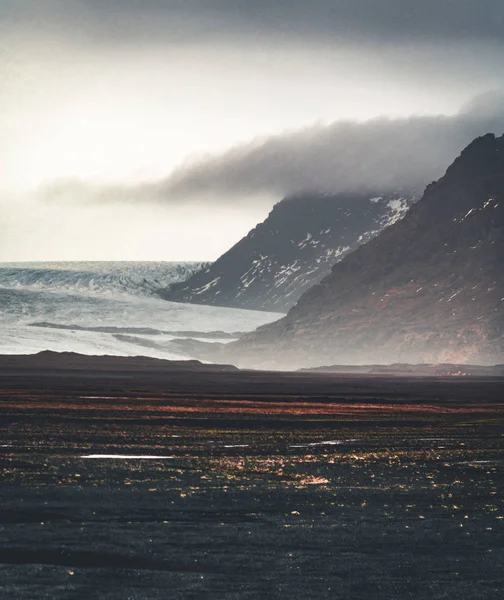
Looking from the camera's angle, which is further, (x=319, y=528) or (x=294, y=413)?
(x=294, y=413)

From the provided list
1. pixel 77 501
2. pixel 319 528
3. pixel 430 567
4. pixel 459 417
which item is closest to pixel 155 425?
pixel 459 417

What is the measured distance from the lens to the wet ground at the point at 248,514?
19.4 m

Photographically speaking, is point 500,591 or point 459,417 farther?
point 459,417

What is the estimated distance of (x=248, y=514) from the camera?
26.4m

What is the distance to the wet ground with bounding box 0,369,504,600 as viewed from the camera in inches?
764

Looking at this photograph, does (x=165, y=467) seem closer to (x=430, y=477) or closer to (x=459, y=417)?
(x=430, y=477)

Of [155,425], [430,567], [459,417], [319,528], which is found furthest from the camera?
[459,417]

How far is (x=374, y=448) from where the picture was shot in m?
45.1

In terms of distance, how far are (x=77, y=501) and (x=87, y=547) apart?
5922mm

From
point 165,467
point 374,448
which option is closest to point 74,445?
point 165,467

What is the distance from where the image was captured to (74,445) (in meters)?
43.2

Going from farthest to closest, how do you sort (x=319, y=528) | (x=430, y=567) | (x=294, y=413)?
(x=294, y=413), (x=319, y=528), (x=430, y=567)

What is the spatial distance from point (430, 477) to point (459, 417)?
1393 inches

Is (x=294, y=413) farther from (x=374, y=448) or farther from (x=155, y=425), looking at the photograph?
(x=374, y=448)
